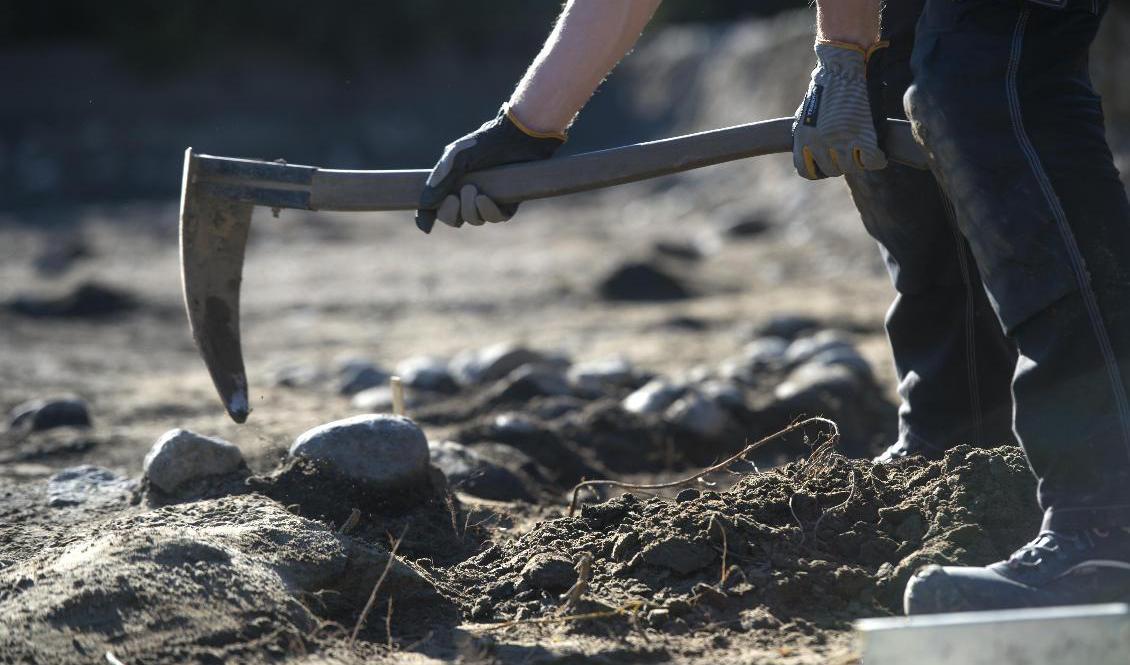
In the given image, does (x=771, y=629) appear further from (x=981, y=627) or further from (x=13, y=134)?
(x=13, y=134)

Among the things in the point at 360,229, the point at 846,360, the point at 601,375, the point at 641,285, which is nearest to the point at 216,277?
the point at 601,375

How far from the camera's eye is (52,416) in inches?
183

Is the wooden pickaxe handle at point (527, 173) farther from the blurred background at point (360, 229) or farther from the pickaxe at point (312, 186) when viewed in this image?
the blurred background at point (360, 229)

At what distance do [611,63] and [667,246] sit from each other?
7.49 m

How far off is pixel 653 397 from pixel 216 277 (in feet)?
7.03

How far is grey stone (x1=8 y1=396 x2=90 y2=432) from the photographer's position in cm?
463

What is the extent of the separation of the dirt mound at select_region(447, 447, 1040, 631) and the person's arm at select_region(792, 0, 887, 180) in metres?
0.66

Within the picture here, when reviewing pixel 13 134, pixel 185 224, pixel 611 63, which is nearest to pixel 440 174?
pixel 611 63

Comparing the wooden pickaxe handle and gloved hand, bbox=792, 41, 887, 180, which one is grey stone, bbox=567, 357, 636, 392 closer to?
the wooden pickaxe handle

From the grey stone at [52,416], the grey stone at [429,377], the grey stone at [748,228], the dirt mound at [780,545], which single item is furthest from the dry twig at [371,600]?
the grey stone at [748,228]

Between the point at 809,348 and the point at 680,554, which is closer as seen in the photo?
the point at 680,554

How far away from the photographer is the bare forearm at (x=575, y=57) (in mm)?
2621

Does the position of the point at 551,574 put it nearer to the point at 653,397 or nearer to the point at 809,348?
the point at 653,397

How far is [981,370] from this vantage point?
2.92m
